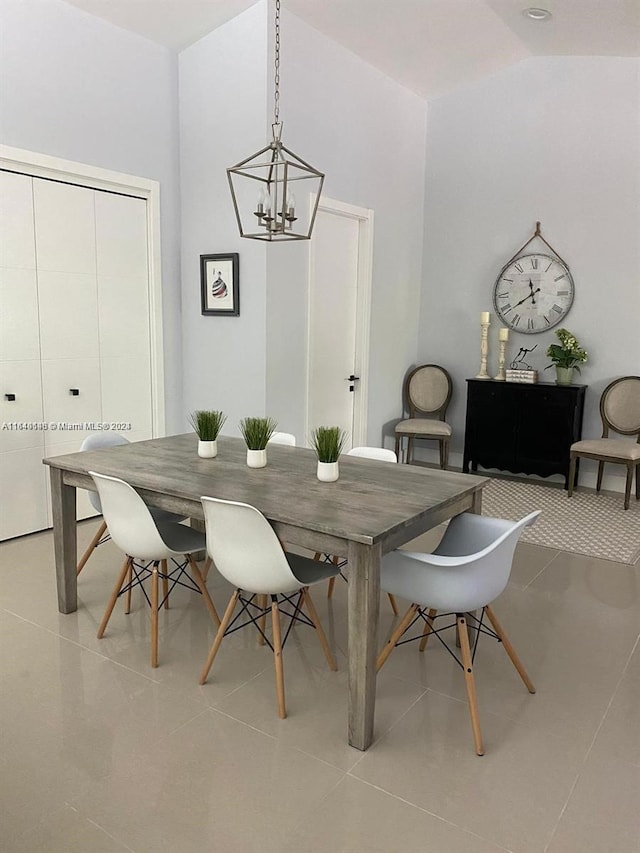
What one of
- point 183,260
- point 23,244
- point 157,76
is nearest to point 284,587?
point 23,244

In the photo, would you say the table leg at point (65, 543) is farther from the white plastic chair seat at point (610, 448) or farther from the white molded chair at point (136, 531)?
the white plastic chair seat at point (610, 448)

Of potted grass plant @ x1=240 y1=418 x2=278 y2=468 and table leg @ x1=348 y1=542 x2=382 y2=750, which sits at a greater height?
potted grass plant @ x1=240 y1=418 x2=278 y2=468

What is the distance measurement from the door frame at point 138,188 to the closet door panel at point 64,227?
0.07 m

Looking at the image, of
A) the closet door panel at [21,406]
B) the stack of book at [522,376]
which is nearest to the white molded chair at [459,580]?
the closet door panel at [21,406]

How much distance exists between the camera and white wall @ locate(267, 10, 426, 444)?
4.51m

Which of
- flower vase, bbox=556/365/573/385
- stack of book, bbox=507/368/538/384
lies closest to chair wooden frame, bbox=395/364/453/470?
stack of book, bbox=507/368/538/384

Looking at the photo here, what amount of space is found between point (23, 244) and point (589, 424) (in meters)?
4.39

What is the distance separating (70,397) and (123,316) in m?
0.67

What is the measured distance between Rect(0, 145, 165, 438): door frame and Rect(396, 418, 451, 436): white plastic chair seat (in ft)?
6.90

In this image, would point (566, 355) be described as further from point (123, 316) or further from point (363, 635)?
point (363, 635)

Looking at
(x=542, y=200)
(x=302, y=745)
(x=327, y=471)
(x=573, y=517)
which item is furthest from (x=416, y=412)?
(x=302, y=745)

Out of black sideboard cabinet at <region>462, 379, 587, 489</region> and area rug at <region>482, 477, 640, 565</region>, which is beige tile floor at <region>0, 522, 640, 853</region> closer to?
area rug at <region>482, 477, 640, 565</region>

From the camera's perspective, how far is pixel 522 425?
5512mm

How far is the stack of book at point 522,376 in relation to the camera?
5.55 meters
